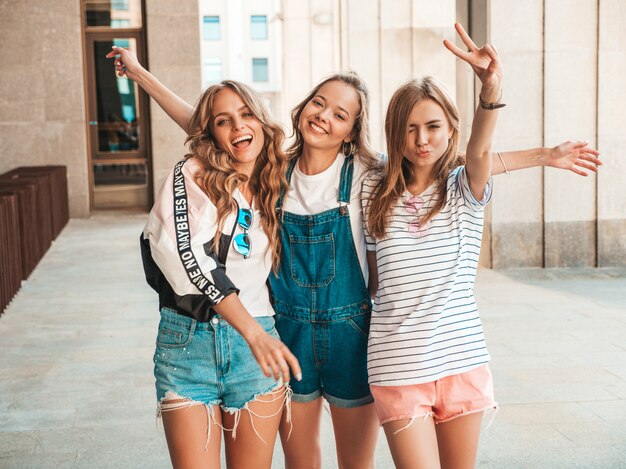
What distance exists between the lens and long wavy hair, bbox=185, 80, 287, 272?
287 centimetres

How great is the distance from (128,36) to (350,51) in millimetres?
4778

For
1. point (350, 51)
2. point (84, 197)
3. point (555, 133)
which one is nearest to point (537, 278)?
point (555, 133)

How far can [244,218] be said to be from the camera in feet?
9.55

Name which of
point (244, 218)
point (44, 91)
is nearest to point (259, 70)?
point (44, 91)

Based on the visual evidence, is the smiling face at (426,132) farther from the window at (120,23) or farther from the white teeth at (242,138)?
the window at (120,23)

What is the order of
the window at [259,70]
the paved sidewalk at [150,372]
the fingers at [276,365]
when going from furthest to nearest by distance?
the window at [259,70] → the paved sidewalk at [150,372] → the fingers at [276,365]

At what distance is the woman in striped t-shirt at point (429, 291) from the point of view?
2912 millimetres

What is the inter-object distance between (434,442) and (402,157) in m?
0.99

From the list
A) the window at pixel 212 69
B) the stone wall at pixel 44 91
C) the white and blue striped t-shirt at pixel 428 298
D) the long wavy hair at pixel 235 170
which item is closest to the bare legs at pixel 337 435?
the white and blue striped t-shirt at pixel 428 298

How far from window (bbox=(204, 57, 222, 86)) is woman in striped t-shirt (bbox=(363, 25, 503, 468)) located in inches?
3447

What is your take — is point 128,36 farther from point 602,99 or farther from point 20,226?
point 602,99

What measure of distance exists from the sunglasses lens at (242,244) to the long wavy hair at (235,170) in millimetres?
88

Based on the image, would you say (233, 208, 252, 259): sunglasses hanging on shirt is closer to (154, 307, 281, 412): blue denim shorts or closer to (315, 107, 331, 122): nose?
(154, 307, 281, 412): blue denim shorts

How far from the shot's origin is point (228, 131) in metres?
3.00
